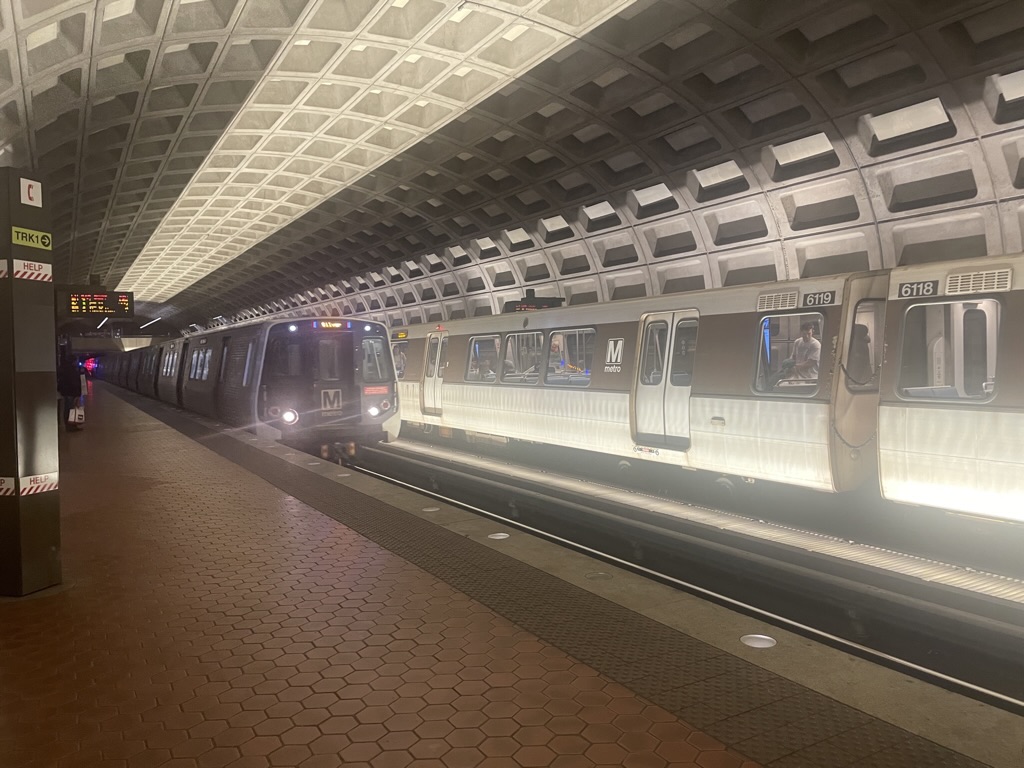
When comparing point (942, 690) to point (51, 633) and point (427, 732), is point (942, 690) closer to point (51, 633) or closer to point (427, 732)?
point (427, 732)

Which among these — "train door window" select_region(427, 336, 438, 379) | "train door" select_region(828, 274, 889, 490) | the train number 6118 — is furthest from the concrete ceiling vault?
the train number 6118

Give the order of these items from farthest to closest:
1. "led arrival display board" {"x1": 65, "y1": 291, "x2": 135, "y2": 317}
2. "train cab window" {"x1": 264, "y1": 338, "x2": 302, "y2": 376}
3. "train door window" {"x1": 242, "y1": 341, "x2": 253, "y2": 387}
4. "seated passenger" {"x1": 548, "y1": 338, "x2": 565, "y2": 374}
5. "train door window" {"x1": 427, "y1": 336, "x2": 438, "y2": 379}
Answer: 1. "led arrival display board" {"x1": 65, "y1": 291, "x2": 135, "y2": 317}
2. "train door window" {"x1": 427, "y1": 336, "x2": 438, "y2": 379}
3. "train door window" {"x1": 242, "y1": 341, "x2": 253, "y2": 387}
4. "train cab window" {"x1": 264, "y1": 338, "x2": 302, "y2": 376}
5. "seated passenger" {"x1": 548, "y1": 338, "x2": 565, "y2": 374}

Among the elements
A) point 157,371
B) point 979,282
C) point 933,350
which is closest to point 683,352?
point 933,350

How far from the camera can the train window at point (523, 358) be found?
45.5 feet

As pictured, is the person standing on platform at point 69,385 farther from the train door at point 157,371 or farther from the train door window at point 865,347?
the train door window at point 865,347

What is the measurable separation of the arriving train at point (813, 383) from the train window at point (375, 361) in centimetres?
313

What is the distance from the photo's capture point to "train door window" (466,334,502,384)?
599 inches

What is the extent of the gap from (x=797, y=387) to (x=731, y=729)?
19.5 ft

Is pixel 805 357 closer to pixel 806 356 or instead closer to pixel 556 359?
pixel 806 356

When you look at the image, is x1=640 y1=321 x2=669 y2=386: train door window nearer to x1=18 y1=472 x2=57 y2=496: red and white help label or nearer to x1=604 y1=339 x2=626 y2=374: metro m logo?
x1=604 y1=339 x2=626 y2=374: metro m logo

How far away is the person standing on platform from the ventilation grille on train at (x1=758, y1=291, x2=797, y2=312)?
1744 cm

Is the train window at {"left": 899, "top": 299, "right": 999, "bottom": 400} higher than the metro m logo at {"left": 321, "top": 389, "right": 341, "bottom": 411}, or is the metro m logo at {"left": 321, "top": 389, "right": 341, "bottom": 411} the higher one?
the train window at {"left": 899, "top": 299, "right": 999, "bottom": 400}

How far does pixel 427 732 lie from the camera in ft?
11.7

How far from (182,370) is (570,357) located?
17548 mm
